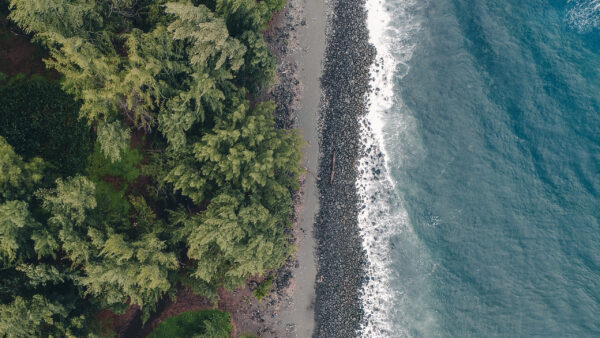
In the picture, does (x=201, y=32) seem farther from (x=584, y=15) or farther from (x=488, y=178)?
(x=584, y=15)

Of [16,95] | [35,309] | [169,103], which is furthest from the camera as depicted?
[16,95]

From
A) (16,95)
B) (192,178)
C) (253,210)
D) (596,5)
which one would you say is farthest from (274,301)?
(596,5)

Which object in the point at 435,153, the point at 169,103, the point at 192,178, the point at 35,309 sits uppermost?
the point at 169,103

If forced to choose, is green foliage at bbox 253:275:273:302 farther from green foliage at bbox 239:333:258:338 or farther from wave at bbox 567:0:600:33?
wave at bbox 567:0:600:33

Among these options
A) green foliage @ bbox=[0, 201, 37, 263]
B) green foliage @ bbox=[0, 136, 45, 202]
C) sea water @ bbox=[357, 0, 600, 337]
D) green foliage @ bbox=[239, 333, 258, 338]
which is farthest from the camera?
sea water @ bbox=[357, 0, 600, 337]

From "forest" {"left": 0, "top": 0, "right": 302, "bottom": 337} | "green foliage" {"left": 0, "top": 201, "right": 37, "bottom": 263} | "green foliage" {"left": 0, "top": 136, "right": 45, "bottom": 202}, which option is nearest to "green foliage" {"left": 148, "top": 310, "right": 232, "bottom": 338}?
"forest" {"left": 0, "top": 0, "right": 302, "bottom": 337}

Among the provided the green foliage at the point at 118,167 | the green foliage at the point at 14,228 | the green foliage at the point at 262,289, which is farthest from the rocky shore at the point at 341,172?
the green foliage at the point at 14,228

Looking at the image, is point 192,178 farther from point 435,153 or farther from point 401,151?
point 435,153
